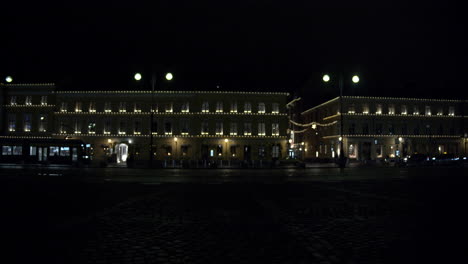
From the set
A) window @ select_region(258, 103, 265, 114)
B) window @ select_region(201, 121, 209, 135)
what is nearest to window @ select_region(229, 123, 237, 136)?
window @ select_region(201, 121, 209, 135)

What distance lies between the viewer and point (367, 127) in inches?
2613

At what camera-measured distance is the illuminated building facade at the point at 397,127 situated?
217 feet

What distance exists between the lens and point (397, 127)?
66.9 meters

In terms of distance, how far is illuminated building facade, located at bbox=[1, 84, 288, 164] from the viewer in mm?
59188

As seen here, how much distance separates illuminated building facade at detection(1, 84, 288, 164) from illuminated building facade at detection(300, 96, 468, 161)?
46.6ft

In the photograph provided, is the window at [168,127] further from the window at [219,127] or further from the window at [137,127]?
the window at [219,127]

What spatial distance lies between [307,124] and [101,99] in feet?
147

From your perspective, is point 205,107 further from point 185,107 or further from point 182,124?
point 182,124

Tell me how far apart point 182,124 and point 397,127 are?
1514 inches

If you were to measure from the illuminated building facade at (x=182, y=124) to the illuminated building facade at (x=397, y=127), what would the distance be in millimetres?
14218

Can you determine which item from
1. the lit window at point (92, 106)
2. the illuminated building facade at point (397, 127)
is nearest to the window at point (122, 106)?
the lit window at point (92, 106)

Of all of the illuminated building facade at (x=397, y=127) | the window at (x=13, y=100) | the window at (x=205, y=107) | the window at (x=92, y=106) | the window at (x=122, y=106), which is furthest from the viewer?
the illuminated building facade at (x=397, y=127)

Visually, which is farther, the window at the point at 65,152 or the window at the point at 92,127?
the window at the point at 92,127

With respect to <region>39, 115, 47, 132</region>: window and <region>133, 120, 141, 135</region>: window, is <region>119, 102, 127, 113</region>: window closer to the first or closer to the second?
<region>133, 120, 141, 135</region>: window
